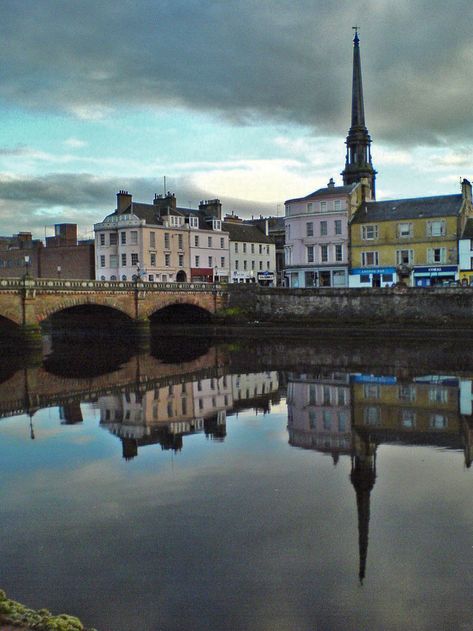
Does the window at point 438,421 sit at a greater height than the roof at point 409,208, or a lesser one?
lesser

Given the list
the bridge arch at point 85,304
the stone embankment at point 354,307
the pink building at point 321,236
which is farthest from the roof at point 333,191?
the bridge arch at point 85,304

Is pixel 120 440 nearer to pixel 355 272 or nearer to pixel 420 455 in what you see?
pixel 420 455

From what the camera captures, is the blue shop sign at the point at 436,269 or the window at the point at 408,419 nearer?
the window at the point at 408,419

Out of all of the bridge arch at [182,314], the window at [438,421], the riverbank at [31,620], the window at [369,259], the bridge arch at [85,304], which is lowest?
the window at [438,421]

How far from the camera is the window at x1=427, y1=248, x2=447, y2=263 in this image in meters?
58.1

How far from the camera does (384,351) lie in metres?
42.6

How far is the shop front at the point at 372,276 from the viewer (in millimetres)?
60594

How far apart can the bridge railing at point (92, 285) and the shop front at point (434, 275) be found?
18.2 m

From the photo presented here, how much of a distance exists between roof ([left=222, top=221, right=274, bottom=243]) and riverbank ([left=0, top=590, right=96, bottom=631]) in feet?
228

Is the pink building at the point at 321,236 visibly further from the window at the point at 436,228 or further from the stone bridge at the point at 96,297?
the stone bridge at the point at 96,297

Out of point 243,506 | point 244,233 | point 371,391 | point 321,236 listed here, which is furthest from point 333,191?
point 243,506

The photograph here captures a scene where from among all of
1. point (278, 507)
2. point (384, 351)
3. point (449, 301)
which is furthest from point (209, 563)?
point (449, 301)

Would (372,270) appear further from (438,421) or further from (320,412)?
(438,421)

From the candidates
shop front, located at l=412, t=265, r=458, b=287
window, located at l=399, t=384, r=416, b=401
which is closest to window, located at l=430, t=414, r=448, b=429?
window, located at l=399, t=384, r=416, b=401
